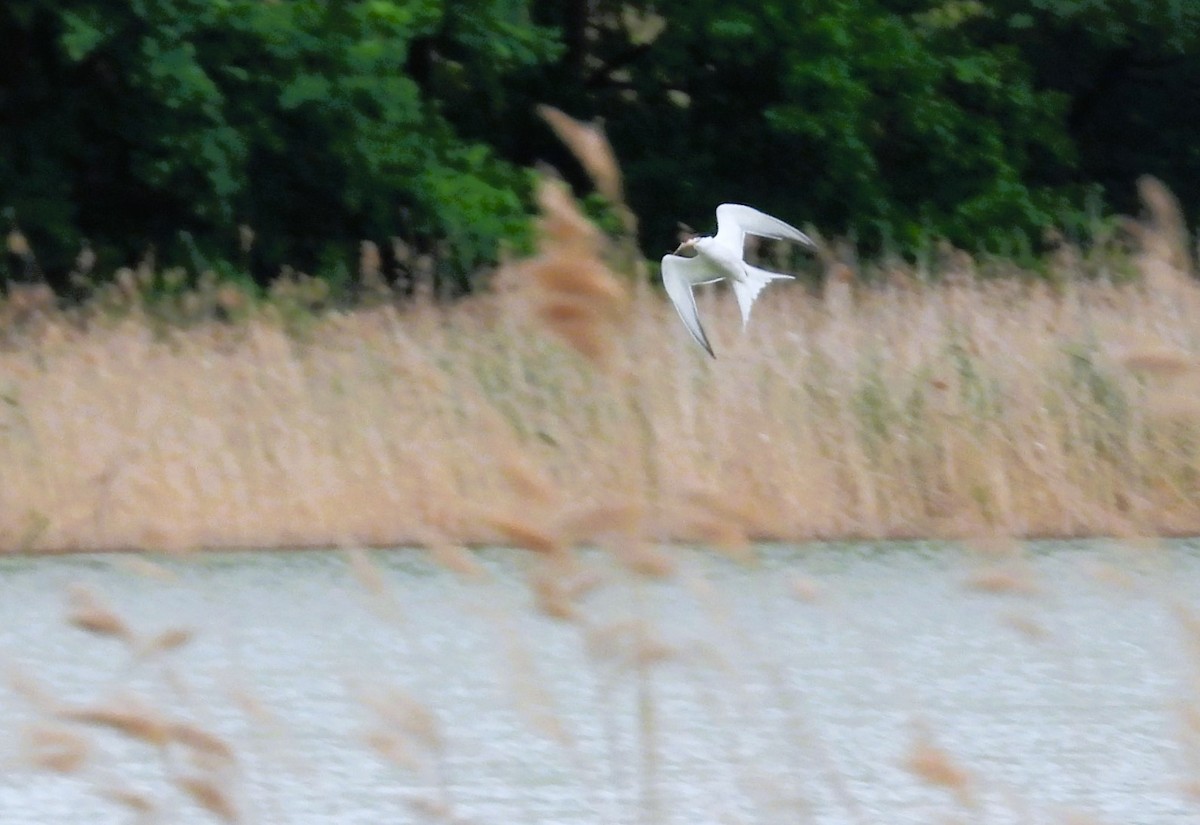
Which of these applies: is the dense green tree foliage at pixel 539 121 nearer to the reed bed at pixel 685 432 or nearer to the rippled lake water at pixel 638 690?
the reed bed at pixel 685 432

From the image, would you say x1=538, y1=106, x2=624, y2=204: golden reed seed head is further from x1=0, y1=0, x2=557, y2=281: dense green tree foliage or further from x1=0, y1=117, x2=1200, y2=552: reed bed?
x1=0, y1=0, x2=557, y2=281: dense green tree foliage

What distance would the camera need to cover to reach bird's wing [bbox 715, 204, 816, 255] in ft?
14.1

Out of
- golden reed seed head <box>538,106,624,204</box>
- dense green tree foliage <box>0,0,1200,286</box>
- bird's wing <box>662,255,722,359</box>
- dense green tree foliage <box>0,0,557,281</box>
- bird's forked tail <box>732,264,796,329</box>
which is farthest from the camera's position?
dense green tree foliage <box>0,0,1200,286</box>

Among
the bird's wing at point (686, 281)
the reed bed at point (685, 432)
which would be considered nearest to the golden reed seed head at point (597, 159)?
the bird's wing at point (686, 281)

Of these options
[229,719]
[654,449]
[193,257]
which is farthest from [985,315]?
[193,257]

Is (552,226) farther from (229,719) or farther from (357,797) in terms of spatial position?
(229,719)

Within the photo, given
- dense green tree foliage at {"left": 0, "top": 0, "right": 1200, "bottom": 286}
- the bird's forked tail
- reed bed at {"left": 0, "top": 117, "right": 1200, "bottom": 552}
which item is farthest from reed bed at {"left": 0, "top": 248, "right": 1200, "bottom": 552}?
dense green tree foliage at {"left": 0, "top": 0, "right": 1200, "bottom": 286}

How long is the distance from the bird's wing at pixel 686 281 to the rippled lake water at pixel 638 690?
1.37 ft

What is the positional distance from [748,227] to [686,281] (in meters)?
0.16

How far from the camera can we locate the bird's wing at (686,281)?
13.8ft

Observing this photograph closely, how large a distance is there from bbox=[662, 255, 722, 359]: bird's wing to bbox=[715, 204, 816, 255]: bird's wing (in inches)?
2.9

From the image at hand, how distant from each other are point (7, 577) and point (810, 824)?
4569 mm

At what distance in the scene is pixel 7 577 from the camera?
7020mm

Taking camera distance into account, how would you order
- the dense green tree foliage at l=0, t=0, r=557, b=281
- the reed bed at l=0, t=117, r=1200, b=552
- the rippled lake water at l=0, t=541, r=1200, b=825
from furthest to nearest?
the dense green tree foliage at l=0, t=0, r=557, b=281
the reed bed at l=0, t=117, r=1200, b=552
the rippled lake water at l=0, t=541, r=1200, b=825
